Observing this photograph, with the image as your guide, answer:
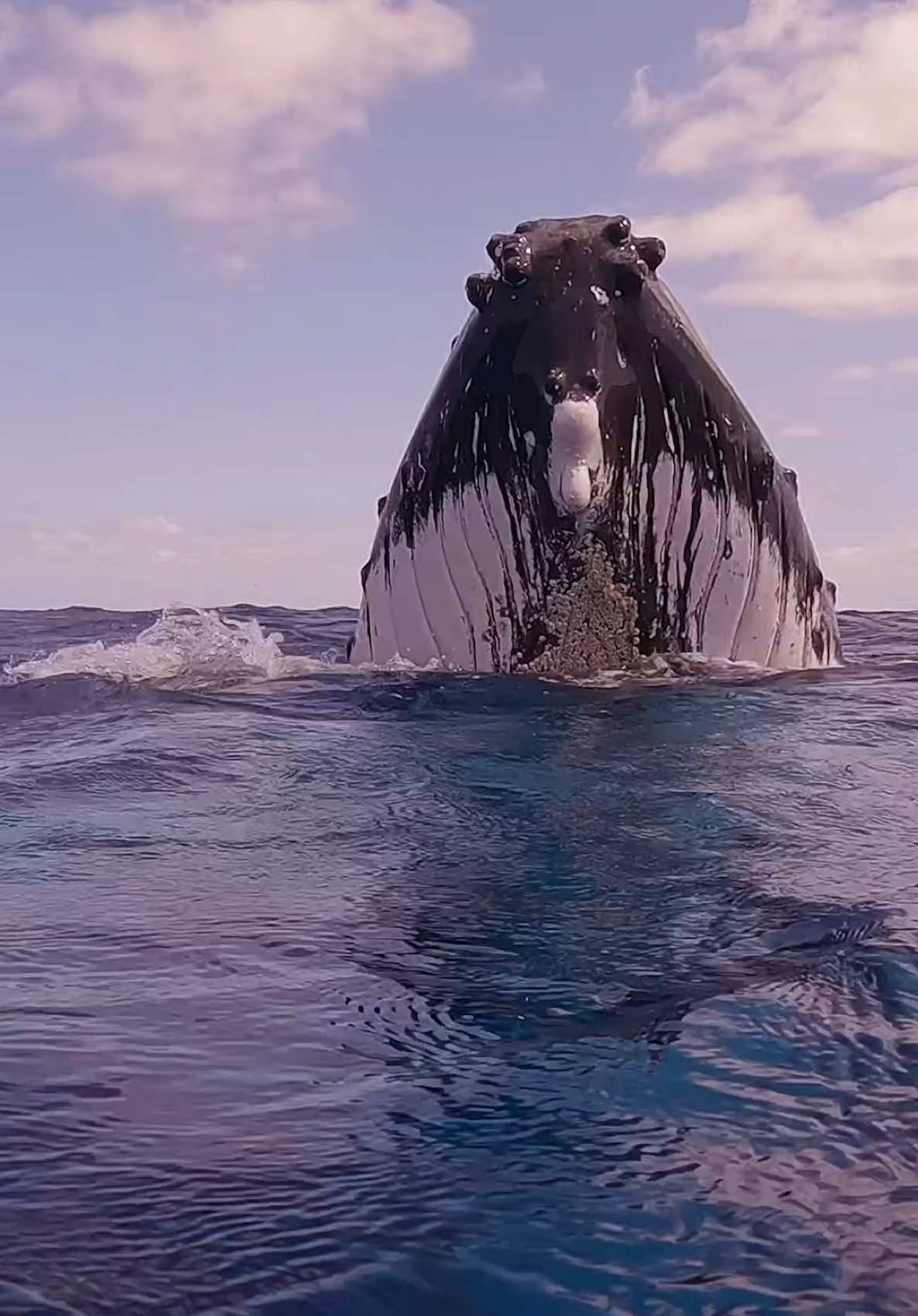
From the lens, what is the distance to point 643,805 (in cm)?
539

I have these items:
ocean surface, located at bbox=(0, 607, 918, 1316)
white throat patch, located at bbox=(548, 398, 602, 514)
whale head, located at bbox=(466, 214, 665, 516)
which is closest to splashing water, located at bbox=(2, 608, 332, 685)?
white throat patch, located at bbox=(548, 398, 602, 514)

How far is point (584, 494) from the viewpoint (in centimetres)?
785

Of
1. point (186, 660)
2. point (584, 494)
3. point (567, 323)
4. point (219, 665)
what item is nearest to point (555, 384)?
point (567, 323)

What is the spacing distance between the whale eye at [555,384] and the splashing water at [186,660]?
2.74m

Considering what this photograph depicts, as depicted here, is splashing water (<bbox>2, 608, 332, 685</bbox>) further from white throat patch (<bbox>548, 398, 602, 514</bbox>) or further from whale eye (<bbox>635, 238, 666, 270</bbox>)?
whale eye (<bbox>635, 238, 666, 270</bbox>)

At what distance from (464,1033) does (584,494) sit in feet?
16.8

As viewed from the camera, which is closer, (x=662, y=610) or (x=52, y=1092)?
(x=52, y=1092)

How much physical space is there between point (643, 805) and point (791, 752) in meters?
1.33

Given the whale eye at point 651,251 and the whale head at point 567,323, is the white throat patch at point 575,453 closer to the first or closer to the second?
the whale head at point 567,323

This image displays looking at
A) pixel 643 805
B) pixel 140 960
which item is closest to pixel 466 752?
pixel 643 805

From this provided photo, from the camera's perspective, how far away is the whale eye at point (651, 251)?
804 centimetres

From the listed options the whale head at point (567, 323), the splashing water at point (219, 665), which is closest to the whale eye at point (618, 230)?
the whale head at point (567, 323)

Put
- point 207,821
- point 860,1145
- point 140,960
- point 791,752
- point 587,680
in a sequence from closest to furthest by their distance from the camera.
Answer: point 860,1145, point 140,960, point 207,821, point 791,752, point 587,680

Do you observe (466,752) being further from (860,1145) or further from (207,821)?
(860,1145)
